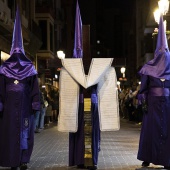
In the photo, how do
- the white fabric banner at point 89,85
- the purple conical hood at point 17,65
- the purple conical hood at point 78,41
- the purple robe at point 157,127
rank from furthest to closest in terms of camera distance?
1. the purple conical hood at point 78,41
2. the white fabric banner at point 89,85
3. the purple conical hood at point 17,65
4. the purple robe at point 157,127

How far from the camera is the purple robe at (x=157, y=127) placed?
818 centimetres

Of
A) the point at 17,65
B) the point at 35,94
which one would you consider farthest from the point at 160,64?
the point at 17,65

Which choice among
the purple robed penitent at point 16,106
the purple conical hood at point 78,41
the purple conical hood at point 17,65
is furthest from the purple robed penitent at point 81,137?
the purple conical hood at point 17,65

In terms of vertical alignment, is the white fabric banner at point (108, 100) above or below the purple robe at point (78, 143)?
above

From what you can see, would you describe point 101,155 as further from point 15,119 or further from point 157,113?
point 15,119

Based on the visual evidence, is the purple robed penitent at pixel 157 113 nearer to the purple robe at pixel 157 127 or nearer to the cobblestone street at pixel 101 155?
the purple robe at pixel 157 127

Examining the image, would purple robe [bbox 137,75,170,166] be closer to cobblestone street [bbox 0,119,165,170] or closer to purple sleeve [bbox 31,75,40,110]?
cobblestone street [bbox 0,119,165,170]

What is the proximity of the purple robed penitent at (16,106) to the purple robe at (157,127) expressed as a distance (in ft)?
6.80

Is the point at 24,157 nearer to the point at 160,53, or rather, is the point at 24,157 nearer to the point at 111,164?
the point at 111,164

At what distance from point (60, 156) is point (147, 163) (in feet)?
8.73

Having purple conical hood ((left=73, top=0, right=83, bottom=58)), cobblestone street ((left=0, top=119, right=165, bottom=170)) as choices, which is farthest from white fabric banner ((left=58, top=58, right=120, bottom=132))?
cobblestone street ((left=0, top=119, right=165, bottom=170))

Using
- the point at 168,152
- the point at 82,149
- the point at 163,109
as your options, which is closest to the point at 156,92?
the point at 163,109

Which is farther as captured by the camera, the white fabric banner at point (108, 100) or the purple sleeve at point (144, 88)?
the white fabric banner at point (108, 100)

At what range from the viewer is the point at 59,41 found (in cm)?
4834
